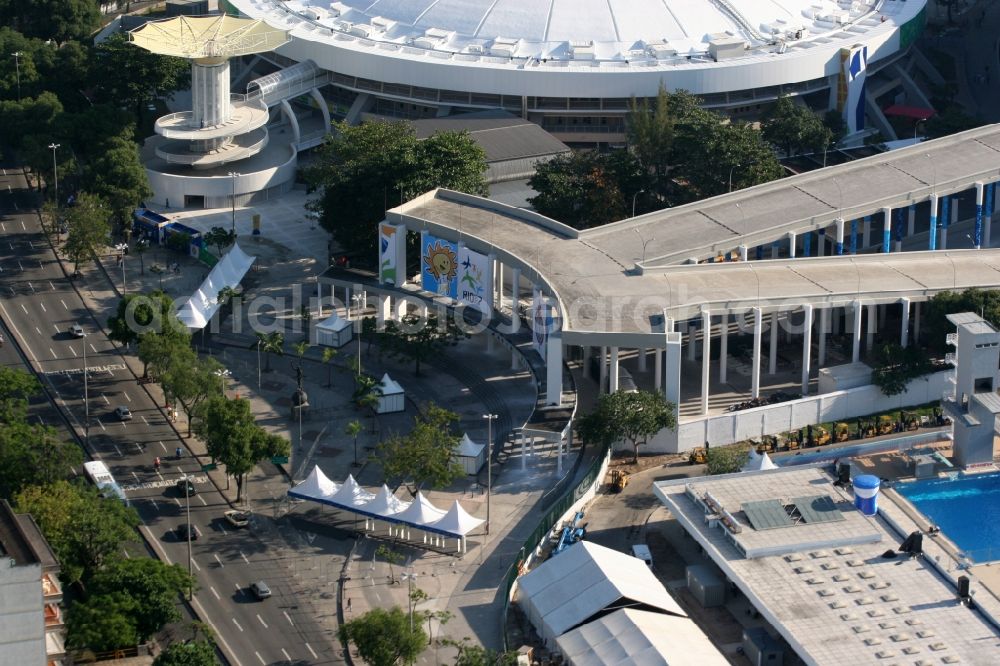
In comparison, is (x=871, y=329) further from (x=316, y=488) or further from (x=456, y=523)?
(x=316, y=488)

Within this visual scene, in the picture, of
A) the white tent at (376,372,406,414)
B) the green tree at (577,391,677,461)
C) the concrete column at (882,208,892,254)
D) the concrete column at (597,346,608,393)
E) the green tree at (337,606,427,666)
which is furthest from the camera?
the concrete column at (882,208,892,254)

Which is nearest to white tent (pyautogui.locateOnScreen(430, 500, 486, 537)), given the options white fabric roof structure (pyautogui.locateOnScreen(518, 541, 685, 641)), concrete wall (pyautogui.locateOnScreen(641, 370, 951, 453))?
white fabric roof structure (pyautogui.locateOnScreen(518, 541, 685, 641))

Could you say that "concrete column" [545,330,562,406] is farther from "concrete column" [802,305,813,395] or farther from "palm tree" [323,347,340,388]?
"concrete column" [802,305,813,395]

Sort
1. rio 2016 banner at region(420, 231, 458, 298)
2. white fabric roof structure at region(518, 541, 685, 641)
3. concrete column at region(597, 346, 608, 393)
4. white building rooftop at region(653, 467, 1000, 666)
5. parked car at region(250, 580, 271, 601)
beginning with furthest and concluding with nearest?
rio 2016 banner at region(420, 231, 458, 298) → concrete column at region(597, 346, 608, 393) → parked car at region(250, 580, 271, 601) → white fabric roof structure at region(518, 541, 685, 641) → white building rooftop at region(653, 467, 1000, 666)

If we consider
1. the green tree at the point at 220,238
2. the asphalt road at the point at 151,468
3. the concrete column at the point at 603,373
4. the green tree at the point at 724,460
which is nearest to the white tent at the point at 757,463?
the green tree at the point at 724,460

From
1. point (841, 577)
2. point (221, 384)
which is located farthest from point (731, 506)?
point (221, 384)

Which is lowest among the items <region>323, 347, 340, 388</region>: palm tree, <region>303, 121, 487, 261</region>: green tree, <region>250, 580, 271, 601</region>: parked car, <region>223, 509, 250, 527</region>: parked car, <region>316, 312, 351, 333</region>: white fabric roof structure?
<region>250, 580, 271, 601</region>: parked car

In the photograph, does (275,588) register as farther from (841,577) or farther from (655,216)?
(655,216)

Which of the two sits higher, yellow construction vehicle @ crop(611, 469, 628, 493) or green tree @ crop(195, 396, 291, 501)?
green tree @ crop(195, 396, 291, 501)
